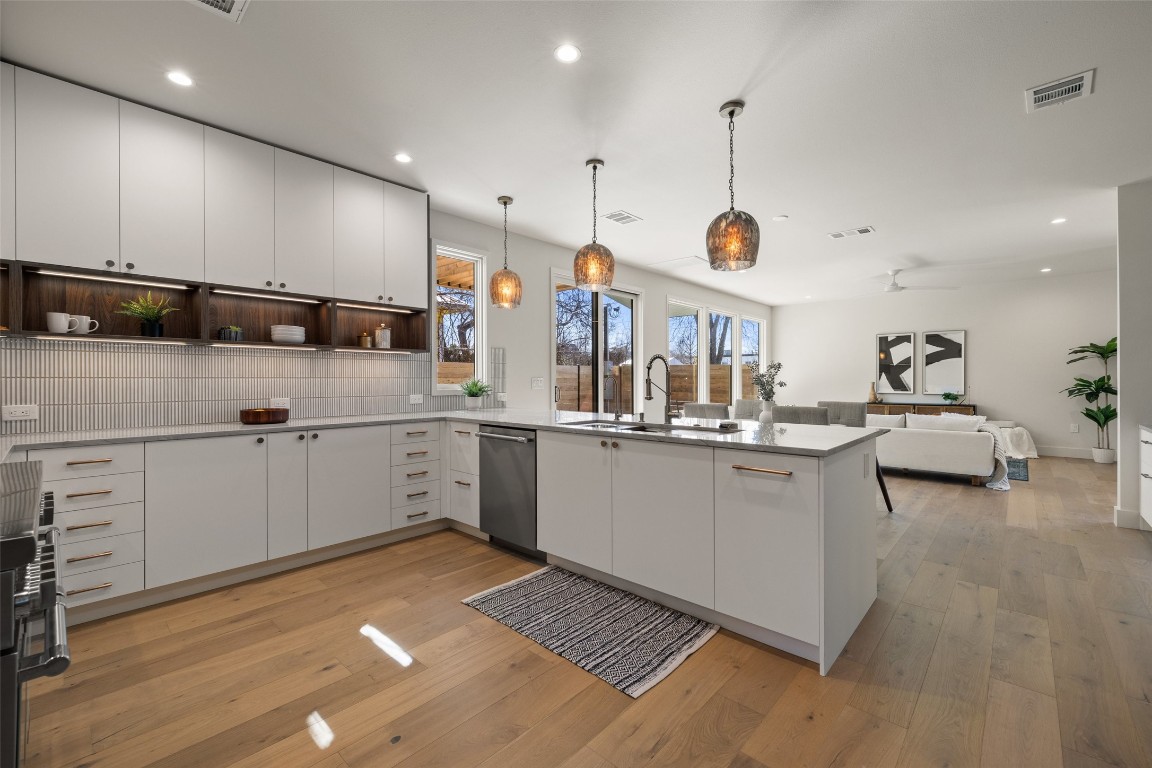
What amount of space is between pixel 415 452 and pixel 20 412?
1957mm

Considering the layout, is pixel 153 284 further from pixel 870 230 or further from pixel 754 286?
pixel 754 286

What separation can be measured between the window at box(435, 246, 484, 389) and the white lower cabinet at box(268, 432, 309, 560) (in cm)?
152

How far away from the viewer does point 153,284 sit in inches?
114

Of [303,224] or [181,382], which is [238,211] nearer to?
[303,224]

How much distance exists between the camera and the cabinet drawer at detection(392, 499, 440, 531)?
343 cm

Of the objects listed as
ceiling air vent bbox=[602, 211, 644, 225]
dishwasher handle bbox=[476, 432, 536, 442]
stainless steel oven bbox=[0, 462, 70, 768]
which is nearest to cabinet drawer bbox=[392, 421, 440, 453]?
dishwasher handle bbox=[476, 432, 536, 442]

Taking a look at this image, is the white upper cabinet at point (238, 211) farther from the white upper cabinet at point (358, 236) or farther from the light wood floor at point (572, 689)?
the light wood floor at point (572, 689)

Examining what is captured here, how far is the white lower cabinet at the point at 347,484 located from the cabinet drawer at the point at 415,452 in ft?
0.24

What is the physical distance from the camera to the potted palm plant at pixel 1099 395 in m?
6.75

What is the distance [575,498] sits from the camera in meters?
2.79

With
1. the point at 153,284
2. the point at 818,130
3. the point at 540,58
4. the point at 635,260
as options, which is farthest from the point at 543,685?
the point at 635,260

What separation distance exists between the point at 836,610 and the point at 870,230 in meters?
4.23

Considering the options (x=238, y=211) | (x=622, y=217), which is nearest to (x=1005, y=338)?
(x=622, y=217)

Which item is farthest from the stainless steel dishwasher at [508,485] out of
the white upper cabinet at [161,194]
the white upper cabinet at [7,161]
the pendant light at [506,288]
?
the white upper cabinet at [7,161]
